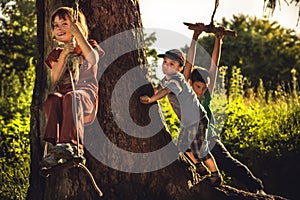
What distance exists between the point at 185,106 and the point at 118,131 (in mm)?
649

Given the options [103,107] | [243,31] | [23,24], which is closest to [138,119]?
[103,107]

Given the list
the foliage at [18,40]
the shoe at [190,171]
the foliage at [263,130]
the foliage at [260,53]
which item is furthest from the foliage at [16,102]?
the foliage at [260,53]

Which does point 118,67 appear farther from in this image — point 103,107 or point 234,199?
point 234,199

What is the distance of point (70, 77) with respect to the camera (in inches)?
201

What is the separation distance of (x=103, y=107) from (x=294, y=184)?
152 inches

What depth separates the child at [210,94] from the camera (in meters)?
6.87

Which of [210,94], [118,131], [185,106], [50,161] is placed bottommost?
[50,161]

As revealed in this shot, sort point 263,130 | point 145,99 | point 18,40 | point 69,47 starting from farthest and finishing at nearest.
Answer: point 18,40 → point 263,130 → point 145,99 → point 69,47

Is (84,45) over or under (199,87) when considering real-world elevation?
over

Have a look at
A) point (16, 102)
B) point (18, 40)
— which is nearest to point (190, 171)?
point (16, 102)

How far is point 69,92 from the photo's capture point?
202 inches

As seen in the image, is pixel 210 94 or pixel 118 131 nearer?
A: pixel 118 131

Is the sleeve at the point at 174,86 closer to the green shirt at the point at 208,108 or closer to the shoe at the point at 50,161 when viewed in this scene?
the green shirt at the point at 208,108

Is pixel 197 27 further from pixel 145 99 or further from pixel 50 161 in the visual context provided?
pixel 50 161
